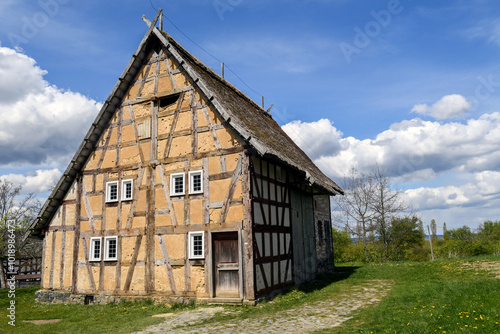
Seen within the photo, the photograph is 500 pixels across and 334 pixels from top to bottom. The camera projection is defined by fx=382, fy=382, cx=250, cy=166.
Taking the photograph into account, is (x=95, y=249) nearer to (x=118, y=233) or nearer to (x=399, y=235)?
(x=118, y=233)

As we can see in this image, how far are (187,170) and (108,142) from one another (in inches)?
186

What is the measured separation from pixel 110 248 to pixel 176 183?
4160 millimetres

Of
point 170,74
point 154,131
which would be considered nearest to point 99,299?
point 154,131

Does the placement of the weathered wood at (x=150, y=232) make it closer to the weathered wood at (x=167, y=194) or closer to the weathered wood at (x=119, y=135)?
the weathered wood at (x=167, y=194)

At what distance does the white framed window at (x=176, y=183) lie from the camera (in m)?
15.0

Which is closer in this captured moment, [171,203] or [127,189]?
[171,203]

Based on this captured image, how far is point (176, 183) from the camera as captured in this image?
49.8 feet

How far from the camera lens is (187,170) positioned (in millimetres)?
14898

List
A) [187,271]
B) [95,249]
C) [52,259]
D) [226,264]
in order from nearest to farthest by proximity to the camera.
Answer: [226,264] < [187,271] < [95,249] < [52,259]

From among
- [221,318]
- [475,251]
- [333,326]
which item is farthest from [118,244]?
[475,251]

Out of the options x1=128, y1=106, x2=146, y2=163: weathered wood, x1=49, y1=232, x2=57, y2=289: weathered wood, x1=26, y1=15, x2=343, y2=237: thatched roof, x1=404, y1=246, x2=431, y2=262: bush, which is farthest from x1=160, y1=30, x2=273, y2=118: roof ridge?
x1=404, y1=246, x2=431, y2=262: bush

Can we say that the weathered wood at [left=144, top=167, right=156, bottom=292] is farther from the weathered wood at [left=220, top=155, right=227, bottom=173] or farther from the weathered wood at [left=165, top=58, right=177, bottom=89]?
the weathered wood at [left=165, top=58, right=177, bottom=89]

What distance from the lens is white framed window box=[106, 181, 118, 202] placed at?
16500 millimetres

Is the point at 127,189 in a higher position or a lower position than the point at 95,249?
higher
